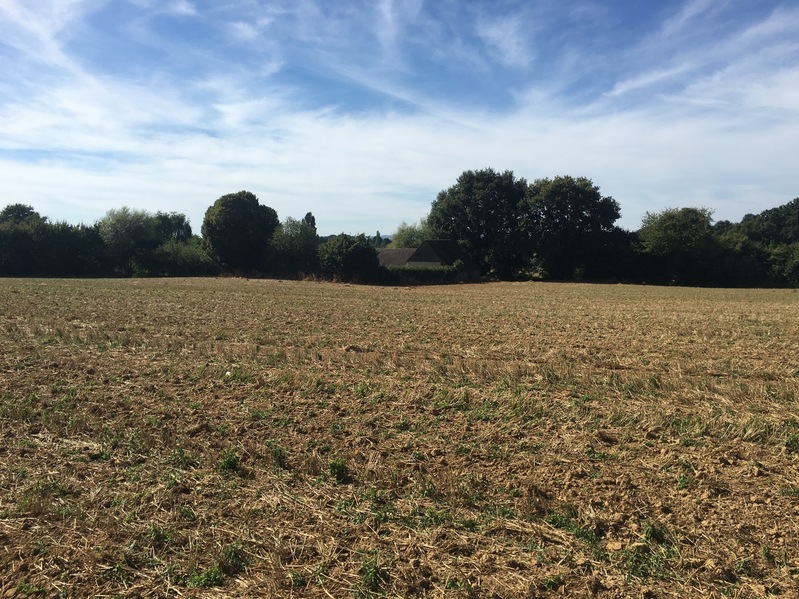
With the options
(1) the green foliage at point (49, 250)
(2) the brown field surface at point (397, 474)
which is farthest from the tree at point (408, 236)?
(2) the brown field surface at point (397, 474)

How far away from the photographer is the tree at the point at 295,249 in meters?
56.0

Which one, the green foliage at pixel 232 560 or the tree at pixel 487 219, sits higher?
the tree at pixel 487 219

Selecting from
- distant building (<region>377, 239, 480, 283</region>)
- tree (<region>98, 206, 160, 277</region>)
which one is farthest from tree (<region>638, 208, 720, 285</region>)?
tree (<region>98, 206, 160, 277</region>)

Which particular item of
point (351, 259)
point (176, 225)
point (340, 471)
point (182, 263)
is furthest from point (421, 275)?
point (176, 225)

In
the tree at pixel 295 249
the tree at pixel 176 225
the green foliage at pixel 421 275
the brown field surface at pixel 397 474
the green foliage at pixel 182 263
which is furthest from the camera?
the tree at pixel 176 225

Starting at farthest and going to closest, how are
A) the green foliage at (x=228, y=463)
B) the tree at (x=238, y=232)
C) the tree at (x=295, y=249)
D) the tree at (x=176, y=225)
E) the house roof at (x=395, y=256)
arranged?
the tree at (x=176, y=225) → the house roof at (x=395, y=256) → the tree at (x=238, y=232) → the tree at (x=295, y=249) → the green foliage at (x=228, y=463)

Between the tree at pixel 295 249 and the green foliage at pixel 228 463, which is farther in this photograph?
the tree at pixel 295 249

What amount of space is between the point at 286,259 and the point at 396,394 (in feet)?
163

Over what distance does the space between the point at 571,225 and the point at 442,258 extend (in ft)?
53.2

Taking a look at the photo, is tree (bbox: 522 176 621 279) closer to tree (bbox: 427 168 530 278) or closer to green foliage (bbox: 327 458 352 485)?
tree (bbox: 427 168 530 278)

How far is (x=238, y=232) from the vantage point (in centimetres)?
5938

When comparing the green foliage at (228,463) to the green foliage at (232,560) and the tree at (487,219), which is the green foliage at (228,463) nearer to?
the green foliage at (232,560)

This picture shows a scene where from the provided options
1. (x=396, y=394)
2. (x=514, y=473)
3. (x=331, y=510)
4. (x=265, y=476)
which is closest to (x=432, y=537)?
(x=331, y=510)

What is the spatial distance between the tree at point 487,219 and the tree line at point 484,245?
133mm
